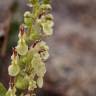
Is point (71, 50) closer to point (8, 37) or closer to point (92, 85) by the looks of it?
point (92, 85)

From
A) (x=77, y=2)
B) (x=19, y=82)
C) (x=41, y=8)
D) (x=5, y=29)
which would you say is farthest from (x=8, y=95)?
(x=77, y=2)

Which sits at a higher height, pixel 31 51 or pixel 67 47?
pixel 31 51

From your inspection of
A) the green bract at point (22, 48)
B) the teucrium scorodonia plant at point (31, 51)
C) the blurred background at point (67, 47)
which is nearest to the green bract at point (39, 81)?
the teucrium scorodonia plant at point (31, 51)

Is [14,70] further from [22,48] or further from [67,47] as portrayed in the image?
[67,47]

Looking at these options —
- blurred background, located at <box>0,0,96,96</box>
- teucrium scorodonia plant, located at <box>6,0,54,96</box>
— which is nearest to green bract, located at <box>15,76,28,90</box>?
teucrium scorodonia plant, located at <box>6,0,54,96</box>

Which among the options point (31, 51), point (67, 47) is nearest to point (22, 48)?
point (31, 51)

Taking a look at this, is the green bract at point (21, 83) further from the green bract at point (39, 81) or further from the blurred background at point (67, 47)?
the blurred background at point (67, 47)
